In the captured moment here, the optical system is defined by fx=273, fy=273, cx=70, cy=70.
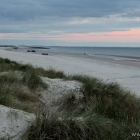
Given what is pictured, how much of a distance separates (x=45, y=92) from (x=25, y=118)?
325 centimetres

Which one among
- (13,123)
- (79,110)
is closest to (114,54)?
(79,110)

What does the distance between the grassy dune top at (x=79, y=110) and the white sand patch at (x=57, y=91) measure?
139 mm

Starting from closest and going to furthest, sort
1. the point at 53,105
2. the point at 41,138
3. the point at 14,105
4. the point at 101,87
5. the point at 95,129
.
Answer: the point at 41,138 → the point at 95,129 → the point at 14,105 → the point at 53,105 → the point at 101,87

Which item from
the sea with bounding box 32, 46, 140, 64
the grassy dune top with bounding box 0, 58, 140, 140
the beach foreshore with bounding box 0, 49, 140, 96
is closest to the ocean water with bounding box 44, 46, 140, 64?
the sea with bounding box 32, 46, 140, 64

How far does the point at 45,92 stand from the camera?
7516 mm

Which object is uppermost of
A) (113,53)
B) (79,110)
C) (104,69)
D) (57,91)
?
(57,91)

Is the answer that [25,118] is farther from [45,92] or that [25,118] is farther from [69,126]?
[45,92]

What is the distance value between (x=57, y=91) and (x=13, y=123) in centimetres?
344

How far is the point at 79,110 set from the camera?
6.56 meters

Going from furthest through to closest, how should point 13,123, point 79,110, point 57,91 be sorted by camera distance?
point 57,91, point 79,110, point 13,123

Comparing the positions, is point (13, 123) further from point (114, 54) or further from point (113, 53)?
point (113, 53)

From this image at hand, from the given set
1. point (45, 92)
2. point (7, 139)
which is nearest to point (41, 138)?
point (7, 139)

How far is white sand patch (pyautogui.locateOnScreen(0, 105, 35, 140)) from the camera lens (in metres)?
3.96

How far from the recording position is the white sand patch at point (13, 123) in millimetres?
3958
